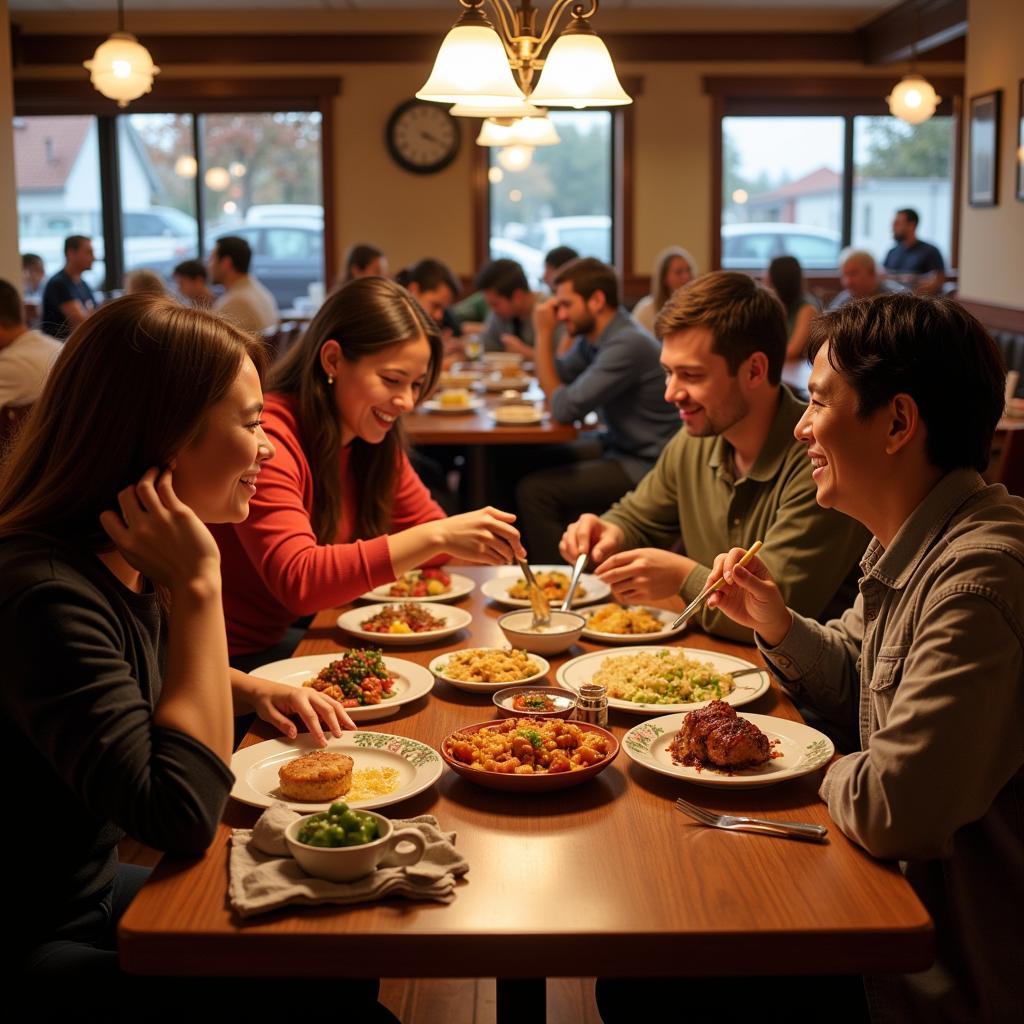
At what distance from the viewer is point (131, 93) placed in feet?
20.9

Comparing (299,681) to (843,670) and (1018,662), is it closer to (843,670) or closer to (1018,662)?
(843,670)

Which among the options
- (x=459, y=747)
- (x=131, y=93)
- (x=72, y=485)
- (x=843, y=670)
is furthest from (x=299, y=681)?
(x=131, y=93)

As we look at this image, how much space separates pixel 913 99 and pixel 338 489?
21.1 feet

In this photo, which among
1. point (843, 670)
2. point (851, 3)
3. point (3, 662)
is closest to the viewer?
point (3, 662)

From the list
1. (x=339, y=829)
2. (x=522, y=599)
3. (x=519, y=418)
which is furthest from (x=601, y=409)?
(x=339, y=829)

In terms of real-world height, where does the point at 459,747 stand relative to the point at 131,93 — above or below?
below

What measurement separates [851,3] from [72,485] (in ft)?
30.3

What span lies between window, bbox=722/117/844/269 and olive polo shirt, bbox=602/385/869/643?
316 inches

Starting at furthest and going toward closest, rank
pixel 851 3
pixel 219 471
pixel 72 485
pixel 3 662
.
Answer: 1. pixel 851 3
2. pixel 219 471
3. pixel 72 485
4. pixel 3 662

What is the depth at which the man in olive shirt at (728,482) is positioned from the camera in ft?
7.72

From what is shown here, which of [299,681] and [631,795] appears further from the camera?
[299,681]

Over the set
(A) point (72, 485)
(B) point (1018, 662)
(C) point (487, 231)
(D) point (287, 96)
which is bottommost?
(B) point (1018, 662)

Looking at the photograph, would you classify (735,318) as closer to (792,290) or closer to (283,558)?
(283,558)

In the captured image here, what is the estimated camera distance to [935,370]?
1.56 m
